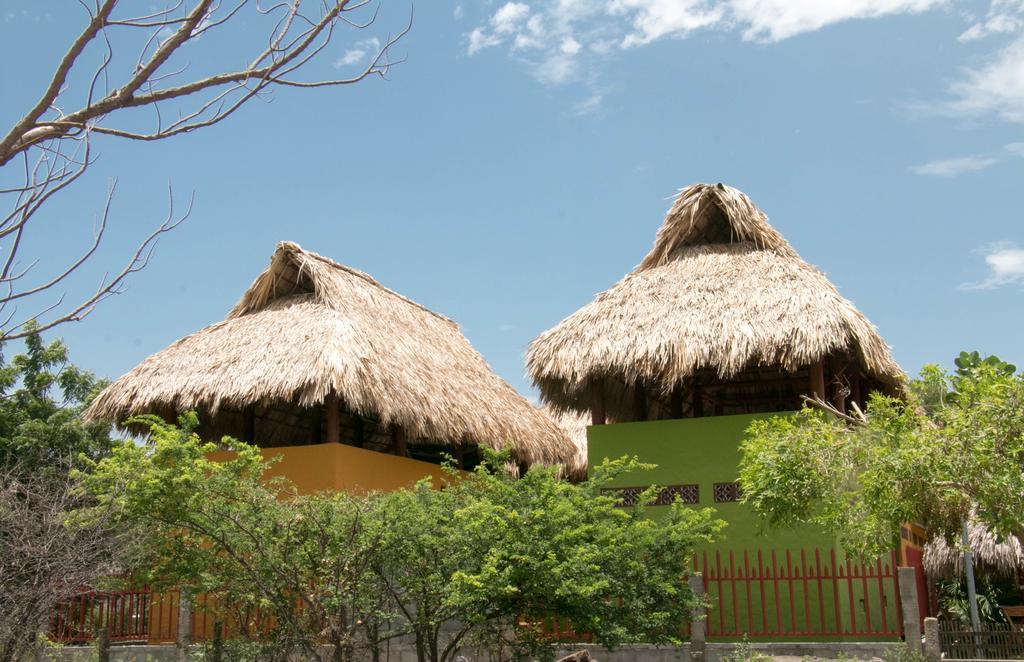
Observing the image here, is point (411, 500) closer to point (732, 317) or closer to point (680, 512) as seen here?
point (680, 512)

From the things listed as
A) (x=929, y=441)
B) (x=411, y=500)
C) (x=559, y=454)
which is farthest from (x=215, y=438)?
(x=929, y=441)

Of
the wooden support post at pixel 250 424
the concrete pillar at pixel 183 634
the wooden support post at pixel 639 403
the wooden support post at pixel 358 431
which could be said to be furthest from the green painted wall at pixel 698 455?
the wooden support post at pixel 250 424

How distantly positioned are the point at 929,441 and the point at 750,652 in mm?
2760

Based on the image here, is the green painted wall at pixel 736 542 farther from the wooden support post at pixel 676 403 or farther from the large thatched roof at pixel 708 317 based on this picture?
the wooden support post at pixel 676 403

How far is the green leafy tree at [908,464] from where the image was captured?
701cm

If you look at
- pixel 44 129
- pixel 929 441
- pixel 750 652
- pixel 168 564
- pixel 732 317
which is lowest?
pixel 750 652

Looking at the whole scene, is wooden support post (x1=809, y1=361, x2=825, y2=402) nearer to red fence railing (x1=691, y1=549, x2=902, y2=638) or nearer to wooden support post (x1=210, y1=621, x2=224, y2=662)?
red fence railing (x1=691, y1=549, x2=902, y2=638)

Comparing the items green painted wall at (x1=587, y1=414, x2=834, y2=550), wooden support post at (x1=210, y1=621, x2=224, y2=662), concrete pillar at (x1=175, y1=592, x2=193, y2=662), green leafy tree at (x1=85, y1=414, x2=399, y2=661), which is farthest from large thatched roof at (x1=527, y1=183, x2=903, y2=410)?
concrete pillar at (x1=175, y1=592, x2=193, y2=662)

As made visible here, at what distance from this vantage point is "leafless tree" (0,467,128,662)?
9125 mm

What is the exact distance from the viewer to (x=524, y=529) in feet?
26.9

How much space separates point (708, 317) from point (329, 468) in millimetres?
4524

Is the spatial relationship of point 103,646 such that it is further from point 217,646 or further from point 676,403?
point 676,403

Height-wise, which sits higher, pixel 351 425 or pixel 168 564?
pixel 351 425

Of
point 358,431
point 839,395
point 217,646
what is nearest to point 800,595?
point 839,395
